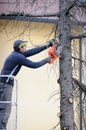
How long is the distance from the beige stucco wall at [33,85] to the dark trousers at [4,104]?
3.33 m

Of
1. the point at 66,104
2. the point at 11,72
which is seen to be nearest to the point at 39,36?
the point at 11,72

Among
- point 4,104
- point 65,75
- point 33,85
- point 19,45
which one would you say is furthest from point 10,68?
point 33,85

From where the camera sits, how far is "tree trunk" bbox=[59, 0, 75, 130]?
8.05 m

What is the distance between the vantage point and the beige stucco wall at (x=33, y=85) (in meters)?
12.0

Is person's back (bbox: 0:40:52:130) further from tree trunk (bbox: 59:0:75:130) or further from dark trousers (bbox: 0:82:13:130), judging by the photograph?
tree trunk (bbox: 59:0:75:130)

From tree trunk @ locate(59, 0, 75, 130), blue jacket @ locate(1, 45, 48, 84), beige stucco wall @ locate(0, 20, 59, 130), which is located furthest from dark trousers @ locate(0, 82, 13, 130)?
beige stucco wall @ locate(0, 20, 59, 130)

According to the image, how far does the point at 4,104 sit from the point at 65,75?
1.18 m

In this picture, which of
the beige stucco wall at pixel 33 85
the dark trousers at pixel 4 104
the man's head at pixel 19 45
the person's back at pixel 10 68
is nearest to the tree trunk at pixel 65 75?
the person's back at pixel 10 68

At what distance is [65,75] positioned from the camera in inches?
320

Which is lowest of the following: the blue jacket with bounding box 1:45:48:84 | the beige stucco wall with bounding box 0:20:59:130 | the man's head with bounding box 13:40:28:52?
the beige stucco wall with bounding box 0:20:59:130

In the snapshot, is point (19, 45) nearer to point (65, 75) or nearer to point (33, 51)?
point (33, 51)

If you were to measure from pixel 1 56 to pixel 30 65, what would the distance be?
343 centimetres

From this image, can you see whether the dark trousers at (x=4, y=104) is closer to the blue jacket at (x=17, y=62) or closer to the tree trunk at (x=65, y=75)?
the blue jacket at (x=17, y=62)

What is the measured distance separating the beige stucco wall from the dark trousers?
10.9 ft
